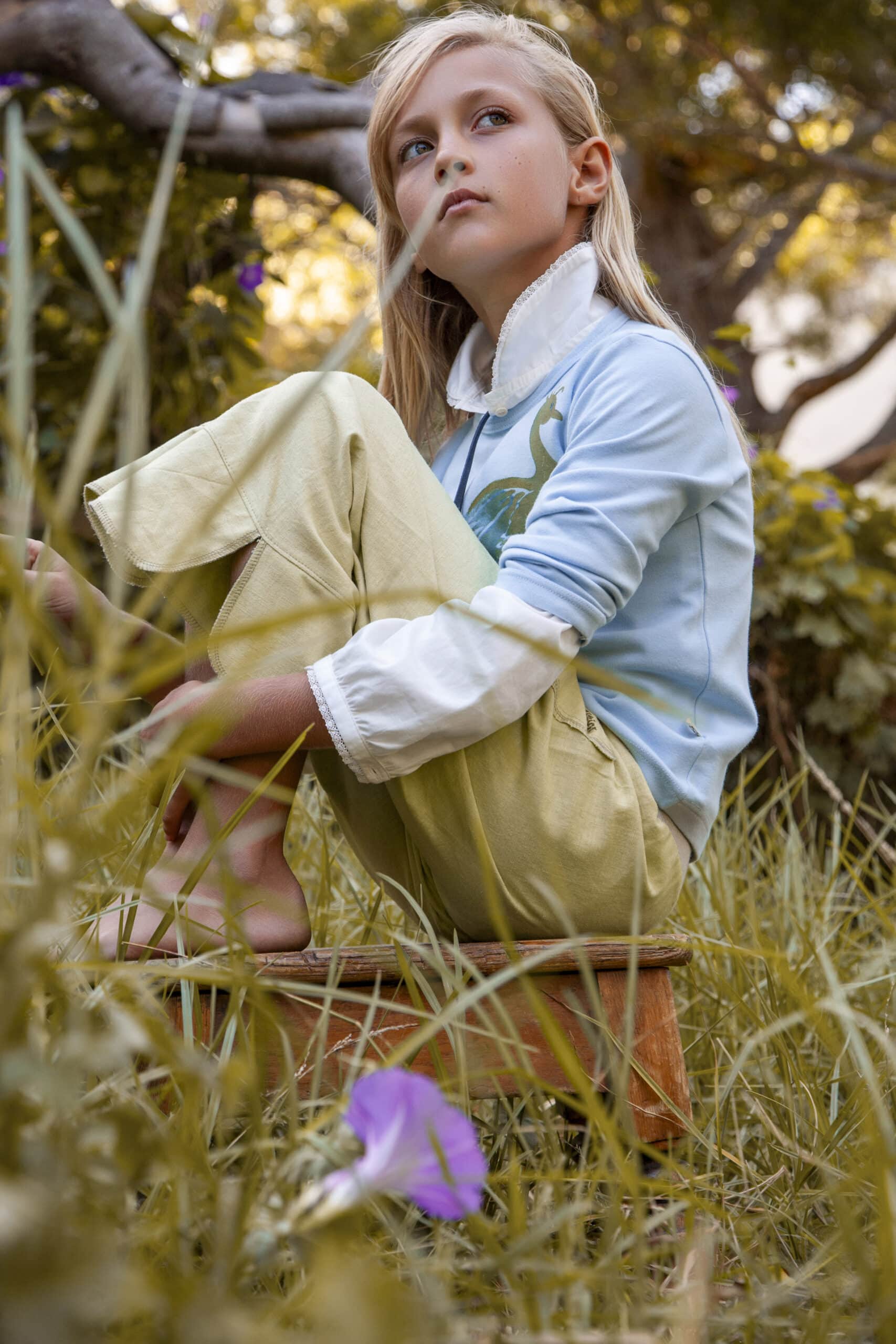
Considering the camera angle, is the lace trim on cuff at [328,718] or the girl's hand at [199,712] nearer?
the girl's hand at [199,712]

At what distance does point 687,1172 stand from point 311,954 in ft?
1.02

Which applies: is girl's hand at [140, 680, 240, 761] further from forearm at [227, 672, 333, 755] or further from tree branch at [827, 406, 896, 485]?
tree branch at [827, 406, 896, 485]

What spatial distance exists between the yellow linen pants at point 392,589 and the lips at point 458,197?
340 mm

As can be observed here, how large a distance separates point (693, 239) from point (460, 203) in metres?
4.93

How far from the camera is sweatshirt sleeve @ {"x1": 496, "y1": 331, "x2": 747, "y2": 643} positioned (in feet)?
3.19

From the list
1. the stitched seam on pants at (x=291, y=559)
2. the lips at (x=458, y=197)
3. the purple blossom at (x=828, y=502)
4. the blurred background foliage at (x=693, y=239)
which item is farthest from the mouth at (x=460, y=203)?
the purple blossom at (x=828, y=502)

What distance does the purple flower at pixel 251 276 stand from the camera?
239 cm

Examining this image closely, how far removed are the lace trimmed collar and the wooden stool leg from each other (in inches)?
25.5

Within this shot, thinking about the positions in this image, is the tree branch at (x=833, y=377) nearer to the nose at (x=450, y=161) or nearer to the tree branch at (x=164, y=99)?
the tree branch at (x=164, y=99)

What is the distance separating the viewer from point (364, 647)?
0.90 m

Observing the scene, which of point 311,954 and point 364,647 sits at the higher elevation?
point 364,647

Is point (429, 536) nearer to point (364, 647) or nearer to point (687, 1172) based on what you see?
point (364, 647)

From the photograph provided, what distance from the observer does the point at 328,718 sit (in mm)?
902

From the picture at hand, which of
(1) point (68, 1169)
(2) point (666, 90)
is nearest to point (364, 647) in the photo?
(1) point (68, 1169)
